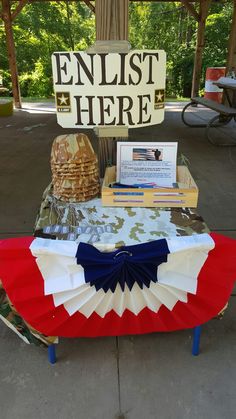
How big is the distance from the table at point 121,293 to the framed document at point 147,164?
22 centimetres

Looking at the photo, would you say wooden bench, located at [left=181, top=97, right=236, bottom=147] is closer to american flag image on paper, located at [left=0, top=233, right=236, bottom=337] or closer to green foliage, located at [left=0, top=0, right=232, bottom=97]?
american flag image on paper, located at [left=0, top=233, right=236, bottom=337]

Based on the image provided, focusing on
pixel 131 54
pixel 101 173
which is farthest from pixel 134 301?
pixel 131 54

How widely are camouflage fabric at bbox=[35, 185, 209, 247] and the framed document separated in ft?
0.64

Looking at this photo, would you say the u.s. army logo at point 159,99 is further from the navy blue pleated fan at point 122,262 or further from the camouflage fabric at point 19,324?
the camouflage fabric at point 19,324

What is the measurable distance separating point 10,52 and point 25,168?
572 cm

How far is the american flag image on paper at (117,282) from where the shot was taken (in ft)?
4.32

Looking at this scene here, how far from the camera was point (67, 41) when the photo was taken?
714 inches

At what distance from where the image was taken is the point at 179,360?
1.65 metres

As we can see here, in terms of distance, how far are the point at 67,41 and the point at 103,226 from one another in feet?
62.5

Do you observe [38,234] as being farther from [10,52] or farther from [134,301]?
[10,52]

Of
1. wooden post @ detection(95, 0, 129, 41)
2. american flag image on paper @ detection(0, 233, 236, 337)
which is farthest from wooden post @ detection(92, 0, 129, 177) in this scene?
american flag image on paper @ detection(0, 233, 236, 337)

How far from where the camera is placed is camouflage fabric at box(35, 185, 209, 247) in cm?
147

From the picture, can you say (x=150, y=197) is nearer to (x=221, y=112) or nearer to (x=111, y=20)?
(x=111, y=20)

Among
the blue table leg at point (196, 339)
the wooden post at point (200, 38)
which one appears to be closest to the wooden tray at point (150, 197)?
the blue table leg at point (196, 339)
